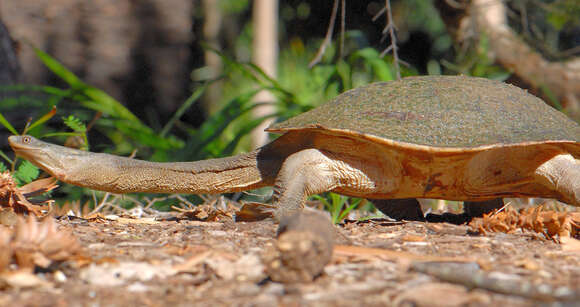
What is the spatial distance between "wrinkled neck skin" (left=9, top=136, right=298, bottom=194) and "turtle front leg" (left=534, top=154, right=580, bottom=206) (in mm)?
1238

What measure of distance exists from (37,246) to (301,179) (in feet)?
4.11

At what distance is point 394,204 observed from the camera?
303cm

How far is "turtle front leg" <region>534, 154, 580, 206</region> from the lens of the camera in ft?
7.64

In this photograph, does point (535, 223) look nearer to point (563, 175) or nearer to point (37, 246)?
point (563, 175)

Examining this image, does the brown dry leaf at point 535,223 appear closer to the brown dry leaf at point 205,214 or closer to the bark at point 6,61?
the brown dry leaf at point 205,214

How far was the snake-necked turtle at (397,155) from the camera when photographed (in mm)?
2297

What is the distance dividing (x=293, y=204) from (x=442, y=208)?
5.97ft

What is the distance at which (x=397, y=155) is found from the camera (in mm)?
2408

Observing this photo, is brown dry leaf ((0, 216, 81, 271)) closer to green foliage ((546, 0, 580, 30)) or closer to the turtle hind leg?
the turtle hind leg

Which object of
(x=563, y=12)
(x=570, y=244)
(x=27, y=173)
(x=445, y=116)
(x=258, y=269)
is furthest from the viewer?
(x=563, y=12)

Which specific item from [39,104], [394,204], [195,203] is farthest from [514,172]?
[39,104]

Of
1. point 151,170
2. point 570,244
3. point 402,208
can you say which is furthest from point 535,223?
point 151,170

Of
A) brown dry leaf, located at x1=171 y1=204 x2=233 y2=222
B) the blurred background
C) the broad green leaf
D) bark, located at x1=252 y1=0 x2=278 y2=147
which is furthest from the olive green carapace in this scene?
bark, located at x1=252 y1=0 x2=278 y2=147

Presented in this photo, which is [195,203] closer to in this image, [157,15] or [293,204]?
[293,204]
